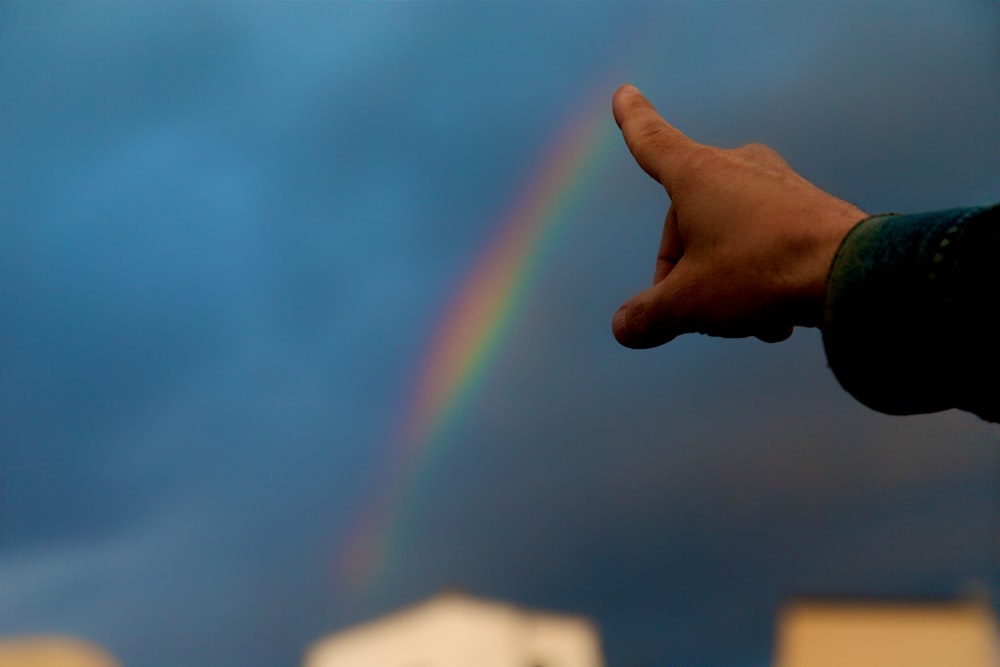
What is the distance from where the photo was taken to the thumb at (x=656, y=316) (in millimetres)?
1538

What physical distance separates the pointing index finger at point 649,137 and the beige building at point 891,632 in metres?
7.52

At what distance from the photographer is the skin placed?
4.09 feet

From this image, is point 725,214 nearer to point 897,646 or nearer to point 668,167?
point 668,167

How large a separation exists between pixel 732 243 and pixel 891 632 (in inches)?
368

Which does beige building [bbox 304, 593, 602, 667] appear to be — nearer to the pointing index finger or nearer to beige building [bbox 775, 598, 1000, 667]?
beige building [bbox 775, 598, 1000, 667]

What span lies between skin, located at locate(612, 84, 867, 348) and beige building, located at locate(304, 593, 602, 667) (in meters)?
13.1

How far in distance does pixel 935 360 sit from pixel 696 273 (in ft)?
1.67

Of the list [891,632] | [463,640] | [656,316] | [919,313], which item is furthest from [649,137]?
[463,640]

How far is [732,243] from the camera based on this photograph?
137 cm

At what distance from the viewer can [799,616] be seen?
866 cm

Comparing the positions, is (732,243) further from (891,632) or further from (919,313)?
(891,632)

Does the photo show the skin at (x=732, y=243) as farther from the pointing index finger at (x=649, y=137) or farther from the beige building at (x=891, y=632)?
the beige building at (x=891, y=632)

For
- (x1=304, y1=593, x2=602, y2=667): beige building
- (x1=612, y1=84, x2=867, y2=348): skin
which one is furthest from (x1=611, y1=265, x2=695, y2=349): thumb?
(x1=304, y1=593, x2=602, y2=667): beige building

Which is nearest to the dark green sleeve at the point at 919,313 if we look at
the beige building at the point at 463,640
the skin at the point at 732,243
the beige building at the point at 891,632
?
the skin at the point at 732,243
